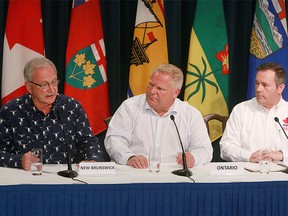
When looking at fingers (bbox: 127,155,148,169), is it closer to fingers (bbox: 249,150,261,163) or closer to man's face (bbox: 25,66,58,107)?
man's face (bbox: 25,66,58,107)

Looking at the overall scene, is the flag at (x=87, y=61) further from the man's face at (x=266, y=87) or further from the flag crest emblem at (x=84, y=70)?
the man's face at (x=266, y=87)

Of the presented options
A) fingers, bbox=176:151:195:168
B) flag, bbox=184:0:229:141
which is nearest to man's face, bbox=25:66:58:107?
fingers, bbox=176:151:195:168

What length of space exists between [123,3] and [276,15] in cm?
149

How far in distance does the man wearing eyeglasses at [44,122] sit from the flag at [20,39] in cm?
141

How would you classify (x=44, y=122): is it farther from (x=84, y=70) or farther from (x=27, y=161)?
(x=84, y=70)

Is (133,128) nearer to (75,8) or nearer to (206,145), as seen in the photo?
(206,145)

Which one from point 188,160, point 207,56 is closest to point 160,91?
point 188,160

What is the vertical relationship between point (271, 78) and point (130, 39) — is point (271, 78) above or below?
below

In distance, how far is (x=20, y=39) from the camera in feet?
17.1

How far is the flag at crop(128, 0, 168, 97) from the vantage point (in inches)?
211

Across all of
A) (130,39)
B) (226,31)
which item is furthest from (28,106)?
(226,31)

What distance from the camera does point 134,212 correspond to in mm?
2961

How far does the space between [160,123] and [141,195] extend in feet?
3.71

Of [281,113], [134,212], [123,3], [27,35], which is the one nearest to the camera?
[134,212]
